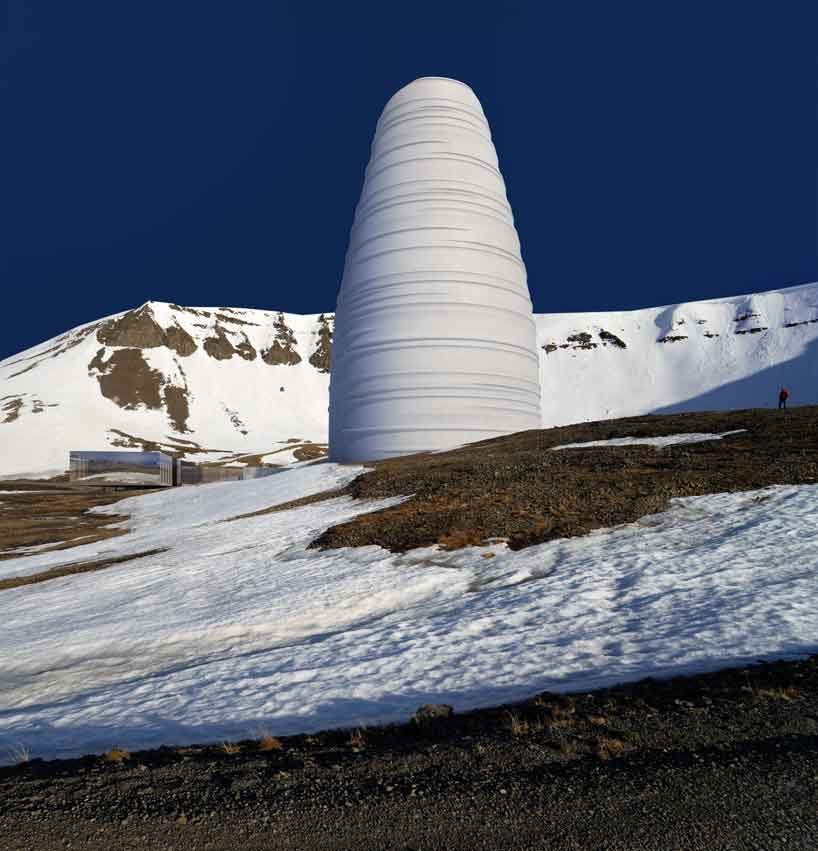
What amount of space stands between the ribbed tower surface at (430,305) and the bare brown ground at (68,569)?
53.4 ft

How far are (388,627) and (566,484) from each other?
23.1 ft

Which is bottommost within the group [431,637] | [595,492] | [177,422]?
[431,637]

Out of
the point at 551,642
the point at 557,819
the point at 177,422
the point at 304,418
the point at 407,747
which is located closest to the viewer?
the point at 557,819

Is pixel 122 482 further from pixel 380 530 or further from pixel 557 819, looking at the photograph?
pixel 557 819

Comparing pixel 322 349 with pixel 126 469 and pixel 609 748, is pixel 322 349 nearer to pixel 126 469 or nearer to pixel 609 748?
pixel 126 469

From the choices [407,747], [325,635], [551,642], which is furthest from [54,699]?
[551,642]

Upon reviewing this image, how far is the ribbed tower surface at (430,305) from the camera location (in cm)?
2953

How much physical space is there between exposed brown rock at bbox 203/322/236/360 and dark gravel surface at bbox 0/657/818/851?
161931mm

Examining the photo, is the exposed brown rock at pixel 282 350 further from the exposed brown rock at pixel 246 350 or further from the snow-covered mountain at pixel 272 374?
the exposed brown rock at pixel 246 350

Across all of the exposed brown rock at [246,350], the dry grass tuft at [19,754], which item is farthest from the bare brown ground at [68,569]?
the exposed brown rock at [246,350]

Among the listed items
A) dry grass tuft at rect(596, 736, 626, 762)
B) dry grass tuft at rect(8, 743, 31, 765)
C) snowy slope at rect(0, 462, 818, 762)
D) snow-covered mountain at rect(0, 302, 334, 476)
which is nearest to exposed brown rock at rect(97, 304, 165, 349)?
snow-covered mountain at rect(0, 302, 334, 476)

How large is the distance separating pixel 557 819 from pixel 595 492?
9.10 metres

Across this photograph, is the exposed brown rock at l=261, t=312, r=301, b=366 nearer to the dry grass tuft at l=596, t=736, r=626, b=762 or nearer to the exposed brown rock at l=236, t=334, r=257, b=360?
the exposed brown rock at l=236, t=334, r=257, b=360

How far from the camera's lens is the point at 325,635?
7.06 meters
